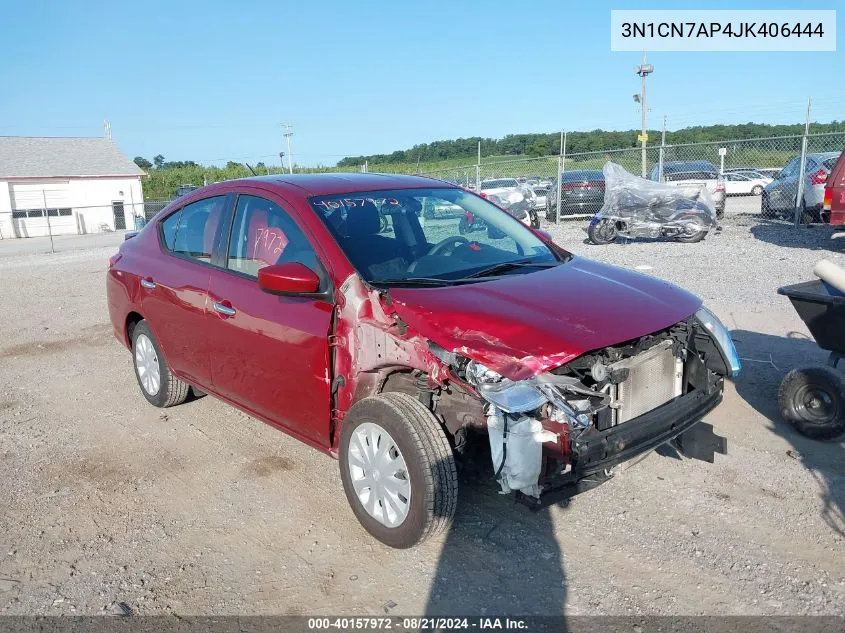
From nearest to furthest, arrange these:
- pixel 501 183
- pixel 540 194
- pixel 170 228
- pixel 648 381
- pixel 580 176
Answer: pixel 648 381 < pixel 170 228 < pixel 580 176 < pixel 501 183 < pixel 540 194

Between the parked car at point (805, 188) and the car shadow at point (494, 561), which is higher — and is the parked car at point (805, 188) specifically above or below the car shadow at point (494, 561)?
above

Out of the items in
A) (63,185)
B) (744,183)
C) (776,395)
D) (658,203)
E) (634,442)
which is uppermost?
(63,185)

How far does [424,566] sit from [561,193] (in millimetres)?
17206

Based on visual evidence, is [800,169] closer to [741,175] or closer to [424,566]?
[424,566]

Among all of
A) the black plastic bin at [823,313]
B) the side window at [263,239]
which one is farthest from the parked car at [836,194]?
the side window at [263,239]

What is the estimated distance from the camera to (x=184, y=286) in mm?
4660

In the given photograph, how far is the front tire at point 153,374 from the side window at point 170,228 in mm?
706

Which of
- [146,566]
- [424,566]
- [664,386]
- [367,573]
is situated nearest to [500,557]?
[424,566]

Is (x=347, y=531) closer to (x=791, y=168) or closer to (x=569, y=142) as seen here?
(x=791, y=168)

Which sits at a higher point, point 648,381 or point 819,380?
point 648,381

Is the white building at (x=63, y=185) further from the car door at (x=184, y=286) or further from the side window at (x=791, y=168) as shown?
the car door at (x=184, y=286)

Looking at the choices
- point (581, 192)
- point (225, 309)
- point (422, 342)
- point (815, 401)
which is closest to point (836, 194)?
point (815, 401)

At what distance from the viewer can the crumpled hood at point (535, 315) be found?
2.96 meters

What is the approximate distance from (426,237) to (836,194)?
30.2 feet
